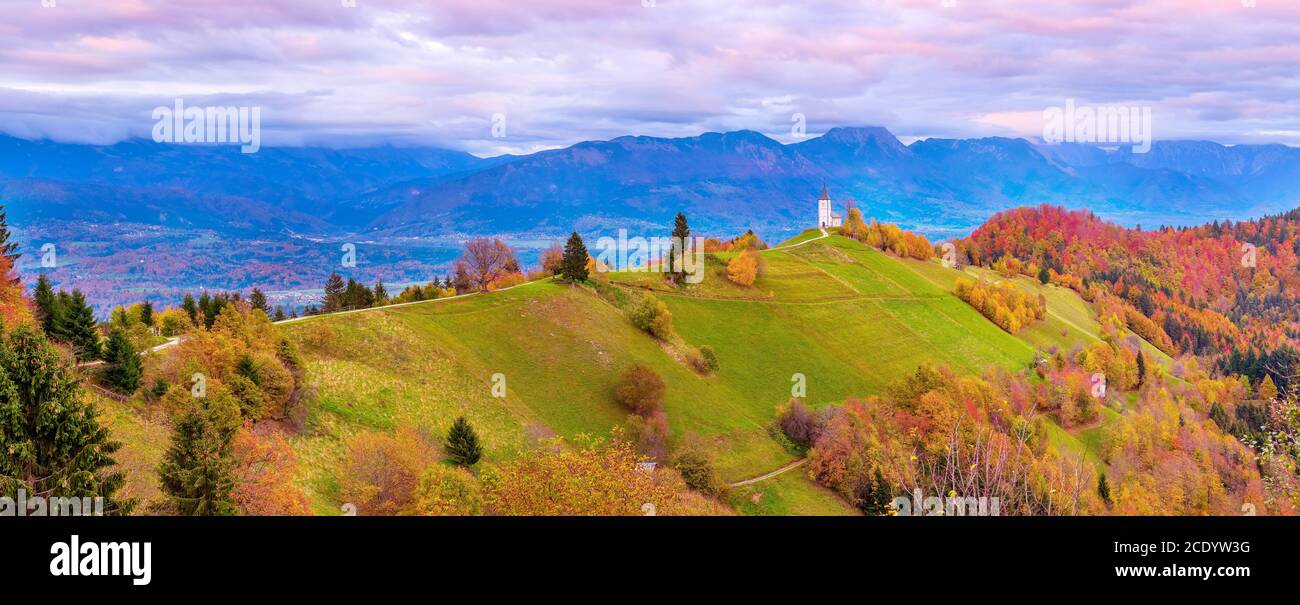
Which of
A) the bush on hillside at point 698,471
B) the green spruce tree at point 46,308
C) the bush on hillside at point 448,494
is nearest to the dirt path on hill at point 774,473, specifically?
the bush on hillside at point 698,471

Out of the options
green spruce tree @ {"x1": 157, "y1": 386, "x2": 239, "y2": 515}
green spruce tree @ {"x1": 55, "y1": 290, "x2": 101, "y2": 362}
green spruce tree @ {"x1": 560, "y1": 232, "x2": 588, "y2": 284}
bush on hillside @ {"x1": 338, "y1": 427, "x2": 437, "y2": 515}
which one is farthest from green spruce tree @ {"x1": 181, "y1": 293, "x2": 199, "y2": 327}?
green spruce tree @ {"x1": 157, "y1": 386, "x2": 239, "y2": 515}

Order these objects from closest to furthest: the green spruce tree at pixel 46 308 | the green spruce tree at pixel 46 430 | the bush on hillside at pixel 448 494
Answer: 1. the green spruce tree at pixel 46 430
2. the bush on hillside at pixel 448 494
3. the green spruce tree at pixel 46 308

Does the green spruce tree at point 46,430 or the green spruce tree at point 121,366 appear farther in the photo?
the green spruce tree at point 121,366

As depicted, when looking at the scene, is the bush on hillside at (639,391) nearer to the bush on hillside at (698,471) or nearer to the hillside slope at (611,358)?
the hillside slope at (611,358)

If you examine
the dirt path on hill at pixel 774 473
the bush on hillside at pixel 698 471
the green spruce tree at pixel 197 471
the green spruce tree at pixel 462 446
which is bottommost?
the dirt path on hill at pixel 774 473

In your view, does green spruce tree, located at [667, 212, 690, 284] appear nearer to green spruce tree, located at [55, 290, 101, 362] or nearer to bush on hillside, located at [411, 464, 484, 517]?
green spruce tree, located at [55, 290, 101, 362]

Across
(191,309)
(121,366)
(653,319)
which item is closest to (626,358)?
(653,319)
